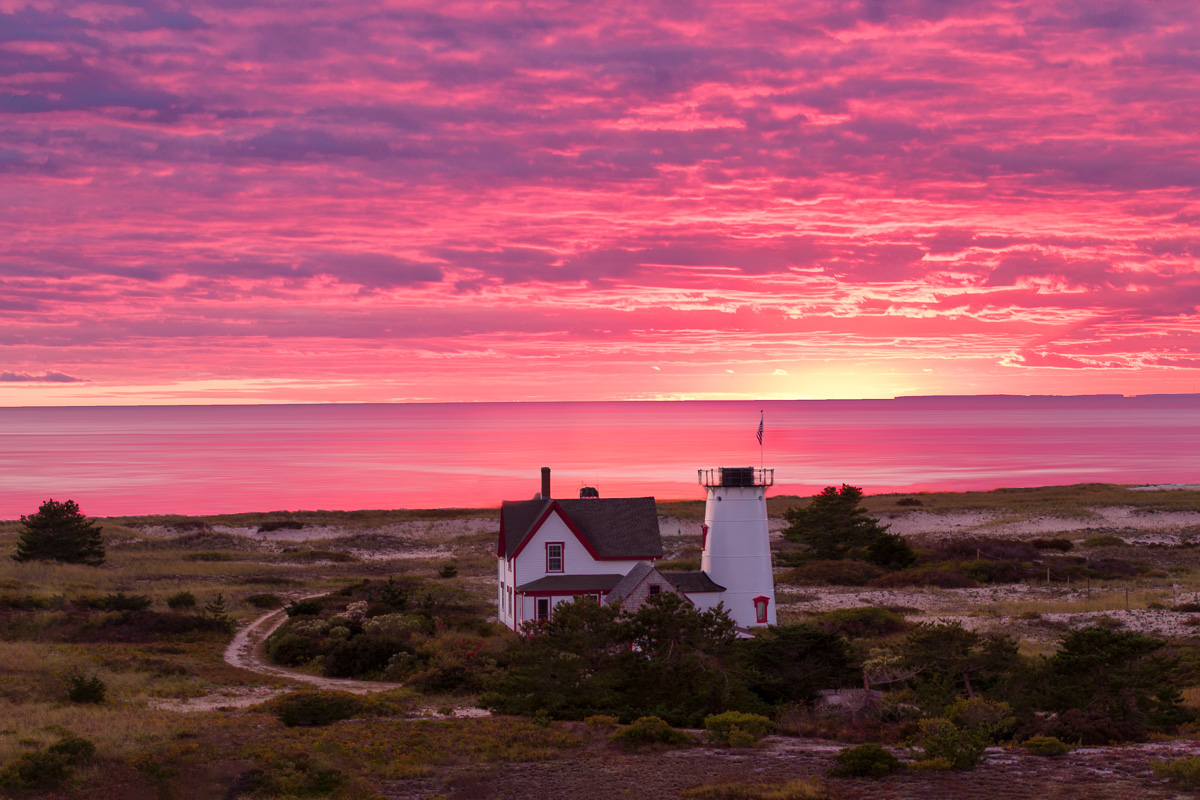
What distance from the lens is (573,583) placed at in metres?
38.2

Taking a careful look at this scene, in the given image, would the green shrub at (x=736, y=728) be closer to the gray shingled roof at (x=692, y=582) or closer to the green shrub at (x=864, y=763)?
the green shrub at (x=864, y=763)

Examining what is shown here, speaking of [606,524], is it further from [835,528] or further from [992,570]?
[835,528]

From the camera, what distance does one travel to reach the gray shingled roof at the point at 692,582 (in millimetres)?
36281

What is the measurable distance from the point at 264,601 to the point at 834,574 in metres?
30.7

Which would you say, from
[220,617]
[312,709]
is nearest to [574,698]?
[312,709]

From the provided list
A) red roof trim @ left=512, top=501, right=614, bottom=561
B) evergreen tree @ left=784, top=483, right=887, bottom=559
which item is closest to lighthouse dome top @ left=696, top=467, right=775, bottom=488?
red roof trim @ left=512, top=501, right=614, bottom=561

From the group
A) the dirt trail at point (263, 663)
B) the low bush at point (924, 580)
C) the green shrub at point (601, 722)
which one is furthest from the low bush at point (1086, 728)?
the low bush at point (924, 580)

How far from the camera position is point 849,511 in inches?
2457

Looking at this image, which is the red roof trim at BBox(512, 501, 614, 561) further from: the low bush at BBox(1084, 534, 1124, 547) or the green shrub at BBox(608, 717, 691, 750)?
the low bush at BBox(1084, 534, 1124, 547)

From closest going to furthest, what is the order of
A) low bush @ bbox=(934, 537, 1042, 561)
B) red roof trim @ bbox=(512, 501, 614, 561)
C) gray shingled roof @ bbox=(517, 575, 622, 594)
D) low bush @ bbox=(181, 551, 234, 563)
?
gray shingled roof @ bbox=(517, 575, 622, 594)
red roof trim @ bbox=(512, 501, 614, 561)
low bush @ bbox=(934, 537, 1042, 561)
low bush @ bbox=(181, 551, 234, 563)

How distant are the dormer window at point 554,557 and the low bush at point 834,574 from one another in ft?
65.1

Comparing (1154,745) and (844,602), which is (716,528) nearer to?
(844,602)

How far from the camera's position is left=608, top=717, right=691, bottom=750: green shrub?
21062mm

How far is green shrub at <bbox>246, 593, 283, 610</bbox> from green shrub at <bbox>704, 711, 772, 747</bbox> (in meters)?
30.2
